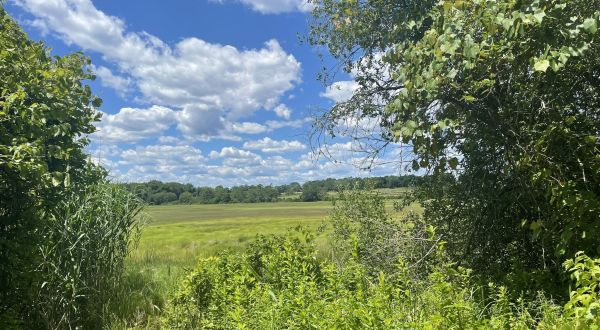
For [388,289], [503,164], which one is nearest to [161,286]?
[388,289]

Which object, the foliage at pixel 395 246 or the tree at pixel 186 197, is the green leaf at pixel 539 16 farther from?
the tree at pixel 186 197

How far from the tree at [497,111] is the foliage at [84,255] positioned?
442 centimetres

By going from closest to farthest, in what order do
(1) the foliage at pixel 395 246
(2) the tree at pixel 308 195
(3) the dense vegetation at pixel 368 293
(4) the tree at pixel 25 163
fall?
(3) the dense vegetation at pixel 368 293 < (4) the tree at pixel 25 163 < (1) the foliage at pixel 395 246 < (2) the tree at pixel 308 195

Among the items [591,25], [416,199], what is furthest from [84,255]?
[591,25]

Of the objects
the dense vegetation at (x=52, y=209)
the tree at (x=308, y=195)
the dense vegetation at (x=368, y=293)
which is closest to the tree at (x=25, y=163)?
the dense vegetation at (x=52, y=209)

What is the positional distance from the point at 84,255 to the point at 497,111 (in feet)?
23.6

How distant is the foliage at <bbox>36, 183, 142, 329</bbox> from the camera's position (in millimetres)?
7484

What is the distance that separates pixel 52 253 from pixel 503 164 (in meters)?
7.55

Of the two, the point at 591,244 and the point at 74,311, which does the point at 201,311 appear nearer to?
the point at 74,311

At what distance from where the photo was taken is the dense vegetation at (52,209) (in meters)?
6.45

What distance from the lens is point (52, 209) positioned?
775 cm

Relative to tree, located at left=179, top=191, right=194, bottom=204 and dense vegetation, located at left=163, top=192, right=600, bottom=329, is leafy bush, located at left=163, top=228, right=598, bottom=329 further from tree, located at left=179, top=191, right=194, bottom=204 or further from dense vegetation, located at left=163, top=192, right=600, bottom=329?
tree, located at left=179, top=191, right=194, bottom=204

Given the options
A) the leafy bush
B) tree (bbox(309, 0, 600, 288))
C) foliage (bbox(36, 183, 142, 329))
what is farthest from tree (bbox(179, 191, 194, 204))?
tree (bbox(309, 0, 600, 288))

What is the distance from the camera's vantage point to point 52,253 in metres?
7.57
